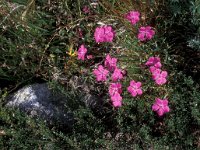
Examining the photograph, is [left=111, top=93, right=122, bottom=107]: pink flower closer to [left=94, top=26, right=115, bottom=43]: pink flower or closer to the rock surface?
the rock surface

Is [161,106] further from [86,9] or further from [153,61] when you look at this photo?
[86,9]

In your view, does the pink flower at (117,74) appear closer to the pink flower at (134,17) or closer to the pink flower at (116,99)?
the pink flower at (116,99)

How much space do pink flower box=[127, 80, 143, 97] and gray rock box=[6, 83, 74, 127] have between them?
0.62 metres

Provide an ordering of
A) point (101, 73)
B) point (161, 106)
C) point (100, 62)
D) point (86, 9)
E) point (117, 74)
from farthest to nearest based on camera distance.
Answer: point (86, 9)
point (100, 62)
point (101, 73)
point (117, 74)
point (161, 106)

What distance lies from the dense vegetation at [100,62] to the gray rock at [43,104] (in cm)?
9

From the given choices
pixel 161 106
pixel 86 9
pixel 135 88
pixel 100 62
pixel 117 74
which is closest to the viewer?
pixel 161 106

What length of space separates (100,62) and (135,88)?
2.62 feet

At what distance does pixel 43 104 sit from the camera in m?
4.03

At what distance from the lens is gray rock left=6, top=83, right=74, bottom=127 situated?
155 inches

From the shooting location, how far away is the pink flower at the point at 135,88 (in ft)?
11.8

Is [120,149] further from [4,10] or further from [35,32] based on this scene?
[4,10]

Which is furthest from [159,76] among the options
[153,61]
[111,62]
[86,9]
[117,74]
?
[86,9]

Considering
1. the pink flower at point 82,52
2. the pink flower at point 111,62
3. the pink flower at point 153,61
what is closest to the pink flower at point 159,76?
the pink flower at point 153,61

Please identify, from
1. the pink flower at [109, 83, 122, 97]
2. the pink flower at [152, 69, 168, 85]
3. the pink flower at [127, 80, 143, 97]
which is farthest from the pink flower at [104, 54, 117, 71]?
the pink flower at [152, 69, 168, 85]
